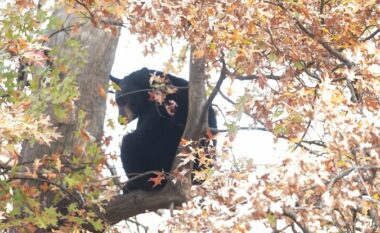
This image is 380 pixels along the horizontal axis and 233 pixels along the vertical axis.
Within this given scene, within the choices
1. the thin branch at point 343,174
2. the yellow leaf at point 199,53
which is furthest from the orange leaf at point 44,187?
the thin branch at point 343,174

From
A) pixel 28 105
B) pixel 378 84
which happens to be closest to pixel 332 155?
pixel 378 84

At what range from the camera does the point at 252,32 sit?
4984 millimetres

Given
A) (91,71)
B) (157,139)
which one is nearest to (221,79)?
(91,71)

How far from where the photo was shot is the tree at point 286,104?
146 inches

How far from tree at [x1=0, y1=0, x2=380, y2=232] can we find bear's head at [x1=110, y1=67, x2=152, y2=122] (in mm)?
2901

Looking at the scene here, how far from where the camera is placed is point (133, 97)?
936cm

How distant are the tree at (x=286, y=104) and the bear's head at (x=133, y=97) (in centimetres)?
290

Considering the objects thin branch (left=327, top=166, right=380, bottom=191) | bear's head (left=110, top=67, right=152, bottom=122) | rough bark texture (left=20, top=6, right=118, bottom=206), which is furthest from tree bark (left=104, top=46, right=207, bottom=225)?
bear's head (left=110, top=67, right=152, bottom=122)

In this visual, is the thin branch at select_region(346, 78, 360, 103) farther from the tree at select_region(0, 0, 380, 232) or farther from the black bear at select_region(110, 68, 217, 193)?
the black bear at select_region(110, 68, 217, 193)

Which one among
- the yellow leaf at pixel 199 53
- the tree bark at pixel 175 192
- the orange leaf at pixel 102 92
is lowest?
the tree bark at pixel 175 192

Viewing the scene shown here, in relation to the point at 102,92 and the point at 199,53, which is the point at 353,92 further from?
the point at 102,92

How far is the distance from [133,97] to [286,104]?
5.47m

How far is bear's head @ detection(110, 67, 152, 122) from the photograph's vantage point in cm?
934

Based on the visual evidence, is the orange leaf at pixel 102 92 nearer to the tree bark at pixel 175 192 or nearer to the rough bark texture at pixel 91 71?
the rough bark texture at pixel 91 71
